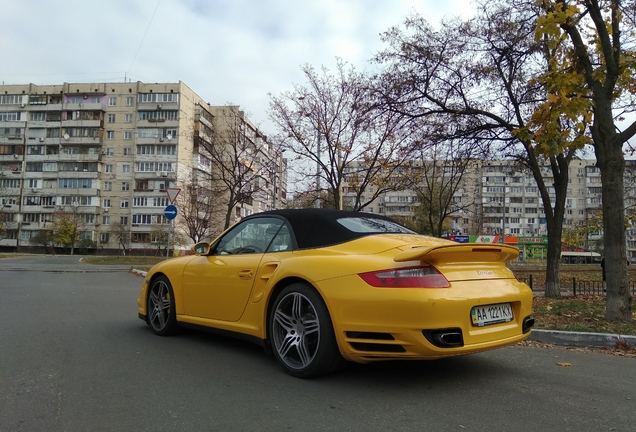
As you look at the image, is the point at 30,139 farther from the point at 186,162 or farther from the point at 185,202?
the point at 185,202

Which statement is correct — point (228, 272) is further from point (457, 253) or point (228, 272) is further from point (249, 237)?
point (457, 253)

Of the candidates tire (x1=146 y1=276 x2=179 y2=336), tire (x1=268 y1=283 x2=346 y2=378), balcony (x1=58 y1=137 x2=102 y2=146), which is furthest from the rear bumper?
balcony (x1=58 y1=137 x2=102 y2=146)

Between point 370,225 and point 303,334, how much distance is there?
1.29 metres

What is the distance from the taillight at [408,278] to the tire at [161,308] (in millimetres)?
2954

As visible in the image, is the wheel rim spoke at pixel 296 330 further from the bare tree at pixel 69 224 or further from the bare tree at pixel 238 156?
the bare tree at pixel 69 224

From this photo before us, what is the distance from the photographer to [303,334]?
4.00 m

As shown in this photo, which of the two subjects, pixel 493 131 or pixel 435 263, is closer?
pixel 435 263

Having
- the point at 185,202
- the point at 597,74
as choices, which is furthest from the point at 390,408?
the point at 185,202

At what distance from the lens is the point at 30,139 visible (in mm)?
75125

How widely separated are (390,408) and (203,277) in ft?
8.55

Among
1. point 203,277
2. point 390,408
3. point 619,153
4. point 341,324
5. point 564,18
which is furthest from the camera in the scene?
point 619,153

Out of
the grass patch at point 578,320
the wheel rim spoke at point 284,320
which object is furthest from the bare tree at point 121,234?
the wheel rim spoke at point 284,320

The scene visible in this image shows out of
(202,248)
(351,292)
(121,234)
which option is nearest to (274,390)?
(351,292)

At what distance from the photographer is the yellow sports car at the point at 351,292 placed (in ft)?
11.4
